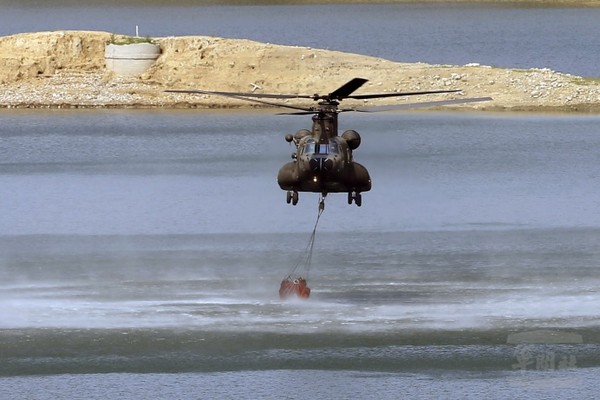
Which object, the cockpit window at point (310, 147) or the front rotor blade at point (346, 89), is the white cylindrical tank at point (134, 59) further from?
the cockpit window at point (310, 147)

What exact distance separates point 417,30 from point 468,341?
94.2 m

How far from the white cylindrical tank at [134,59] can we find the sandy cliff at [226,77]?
0.44 metres

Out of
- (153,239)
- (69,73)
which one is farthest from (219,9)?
(153,239)

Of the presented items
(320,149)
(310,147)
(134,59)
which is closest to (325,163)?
(320,149)

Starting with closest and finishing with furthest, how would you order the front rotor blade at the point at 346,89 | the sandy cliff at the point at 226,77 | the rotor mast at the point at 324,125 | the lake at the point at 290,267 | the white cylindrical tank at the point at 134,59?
1. the lake at the point at 290,267
2. the front rotor blade at the point at 346,89
3. the rotor mast at the point at 324,125
4. the sandy cliff at the point at 226,77
5. the white cylindrical tank at the point at 134,59

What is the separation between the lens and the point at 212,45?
7994 centimetres

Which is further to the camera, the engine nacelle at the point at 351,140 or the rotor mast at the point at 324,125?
the engine nacelle at the point at 351,140

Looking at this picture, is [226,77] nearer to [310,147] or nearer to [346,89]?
[346,89]

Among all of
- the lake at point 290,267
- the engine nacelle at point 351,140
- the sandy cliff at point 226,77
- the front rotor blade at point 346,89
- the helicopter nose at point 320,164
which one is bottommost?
the lake at point 290,267

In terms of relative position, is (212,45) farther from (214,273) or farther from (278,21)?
(278,21)

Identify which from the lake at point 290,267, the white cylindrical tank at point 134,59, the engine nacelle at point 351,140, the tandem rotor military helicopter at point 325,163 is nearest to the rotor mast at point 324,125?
the tandem rotor military helicopter at point 325,163

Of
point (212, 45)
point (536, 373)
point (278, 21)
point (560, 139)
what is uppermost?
point (278, 21)

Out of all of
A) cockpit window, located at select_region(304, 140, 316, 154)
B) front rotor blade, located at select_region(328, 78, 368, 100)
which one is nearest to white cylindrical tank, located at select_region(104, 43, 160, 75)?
front rotor blade, located at select_region(328, 78, 368, 100)

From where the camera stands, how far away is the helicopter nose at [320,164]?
114 ft
